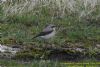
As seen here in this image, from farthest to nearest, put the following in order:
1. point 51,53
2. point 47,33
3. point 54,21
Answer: point 54,21 → point 47,33 → point 51,53

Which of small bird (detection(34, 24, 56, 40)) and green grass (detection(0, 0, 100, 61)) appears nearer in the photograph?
small bird (detection(34, 24, 56, 40))

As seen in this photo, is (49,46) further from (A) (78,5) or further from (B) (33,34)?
(A) (78,5)

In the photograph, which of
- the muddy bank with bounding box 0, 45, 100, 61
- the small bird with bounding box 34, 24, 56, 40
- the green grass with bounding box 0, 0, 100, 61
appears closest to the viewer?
the muddy bank with bounding box 0, 45, 100, 61

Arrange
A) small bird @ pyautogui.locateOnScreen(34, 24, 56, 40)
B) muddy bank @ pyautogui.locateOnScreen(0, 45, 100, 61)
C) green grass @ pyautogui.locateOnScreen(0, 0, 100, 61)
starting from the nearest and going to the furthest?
muddy bank @ pyautogui.locateOnScreen(0, 45, 100, 61)
small bird @ pyautogui.locateOnScreen(34, 24, 56, 40)
green grass @ pyautogui.locateOnScreen(0, 0, 100, 61)

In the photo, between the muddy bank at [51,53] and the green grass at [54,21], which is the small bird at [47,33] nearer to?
the green grass at [54,21]

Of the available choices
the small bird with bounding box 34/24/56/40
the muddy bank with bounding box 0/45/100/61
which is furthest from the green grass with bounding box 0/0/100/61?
the muddy bank with bounding box 0/45/100/61

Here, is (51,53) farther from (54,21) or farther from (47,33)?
(54,21)

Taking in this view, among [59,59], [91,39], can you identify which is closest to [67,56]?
[59,59]

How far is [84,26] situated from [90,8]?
99cm

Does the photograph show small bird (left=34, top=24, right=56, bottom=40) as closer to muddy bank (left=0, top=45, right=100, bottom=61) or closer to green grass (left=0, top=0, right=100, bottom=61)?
green grass (left=0, top=0, right=100, bottom=61)

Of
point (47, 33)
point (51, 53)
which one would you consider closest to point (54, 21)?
point (47, 33)

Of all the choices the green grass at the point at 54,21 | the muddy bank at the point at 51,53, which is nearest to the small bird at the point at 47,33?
the green grass at the point at 54,21

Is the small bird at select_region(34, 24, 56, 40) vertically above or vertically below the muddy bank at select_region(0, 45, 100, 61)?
above

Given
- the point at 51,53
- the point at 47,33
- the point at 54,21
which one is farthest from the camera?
the point at 54,21
